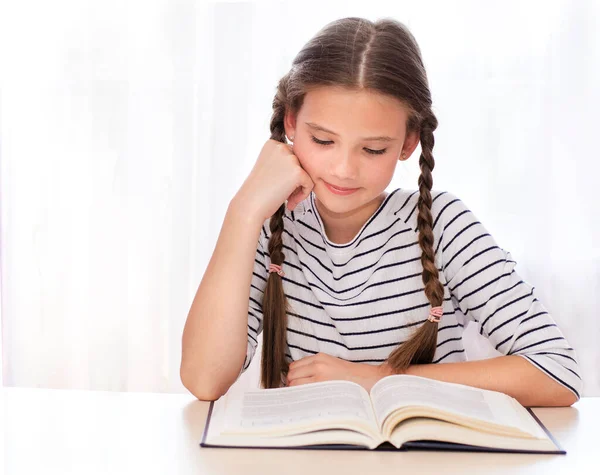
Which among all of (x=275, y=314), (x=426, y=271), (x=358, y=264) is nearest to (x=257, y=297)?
(x=275, y=314)

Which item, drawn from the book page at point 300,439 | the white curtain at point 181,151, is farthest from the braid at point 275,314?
the white curtain at point 181,151

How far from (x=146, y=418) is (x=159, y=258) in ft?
3.67

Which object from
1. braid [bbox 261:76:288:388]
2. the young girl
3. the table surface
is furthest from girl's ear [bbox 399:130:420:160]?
the table surface

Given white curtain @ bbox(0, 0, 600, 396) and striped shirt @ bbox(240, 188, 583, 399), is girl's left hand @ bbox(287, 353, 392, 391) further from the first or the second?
white curtain @ bbox(0, 0, 600, 396)

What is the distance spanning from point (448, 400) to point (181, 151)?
1278mm

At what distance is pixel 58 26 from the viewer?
2.07m

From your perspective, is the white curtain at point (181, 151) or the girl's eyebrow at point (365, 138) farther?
the white curtain at point (181, 151)

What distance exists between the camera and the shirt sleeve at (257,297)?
50.9 inches

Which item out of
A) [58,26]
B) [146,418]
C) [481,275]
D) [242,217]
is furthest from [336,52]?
[58,26]

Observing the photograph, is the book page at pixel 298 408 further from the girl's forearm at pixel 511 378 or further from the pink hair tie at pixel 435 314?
the pink hair tie at pixel 435 314

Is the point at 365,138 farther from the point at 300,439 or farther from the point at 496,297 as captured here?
the point at 300,439

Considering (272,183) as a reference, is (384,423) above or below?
below

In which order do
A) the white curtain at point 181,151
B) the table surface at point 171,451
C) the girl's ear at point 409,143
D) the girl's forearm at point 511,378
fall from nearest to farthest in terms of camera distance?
the table surface at point 171,451, the girl's forearm at point 511,378, the girl's ear at point 409,143, the white curtain at point 181,151

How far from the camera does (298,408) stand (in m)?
0.91
